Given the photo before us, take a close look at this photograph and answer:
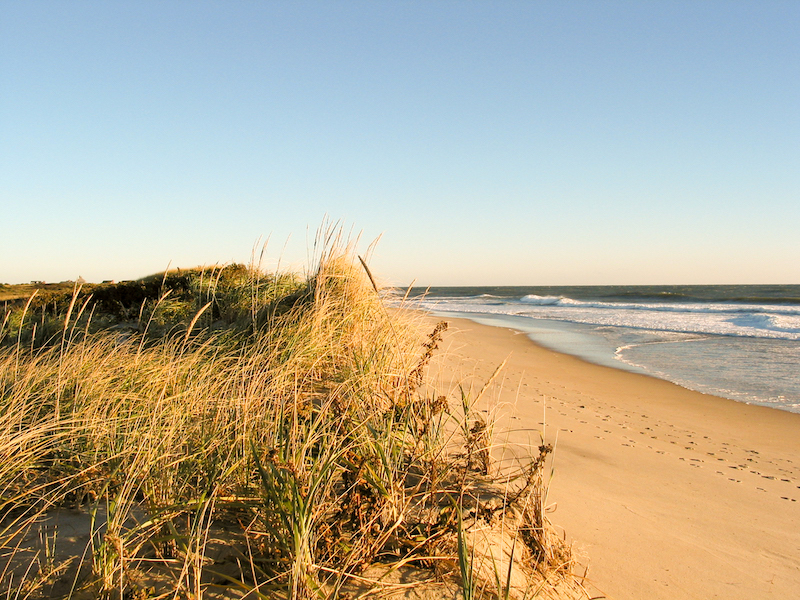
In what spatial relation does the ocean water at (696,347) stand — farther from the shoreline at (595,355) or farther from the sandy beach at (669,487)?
the sandy beach at (669,487)

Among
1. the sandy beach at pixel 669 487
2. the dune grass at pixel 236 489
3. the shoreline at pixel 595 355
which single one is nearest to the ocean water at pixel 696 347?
the shoreline at pixel 595 355

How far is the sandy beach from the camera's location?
2900 millimetres

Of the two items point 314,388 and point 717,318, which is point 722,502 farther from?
point 717,318

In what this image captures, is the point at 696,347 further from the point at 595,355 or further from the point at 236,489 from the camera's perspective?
A: the point at 236,489

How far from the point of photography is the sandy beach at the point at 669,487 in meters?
2.90

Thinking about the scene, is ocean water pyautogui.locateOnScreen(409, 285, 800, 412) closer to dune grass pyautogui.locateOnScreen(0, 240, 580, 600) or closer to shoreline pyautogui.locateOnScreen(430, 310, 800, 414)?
shoreline pyautogui.locateOnScreen(430, 310, 800, 414)

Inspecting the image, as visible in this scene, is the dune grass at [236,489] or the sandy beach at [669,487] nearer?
the dune grass at [236,489]

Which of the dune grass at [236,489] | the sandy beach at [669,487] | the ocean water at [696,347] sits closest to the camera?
the dune grass at [236,489]

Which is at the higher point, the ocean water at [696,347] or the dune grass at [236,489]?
the dune grass at [236,489]

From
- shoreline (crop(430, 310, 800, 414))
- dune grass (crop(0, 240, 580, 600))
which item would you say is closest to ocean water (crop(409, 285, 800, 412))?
shoreline (crop(430, 310, 800, 414))

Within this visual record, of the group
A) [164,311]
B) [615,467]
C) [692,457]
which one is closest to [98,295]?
[164,311]

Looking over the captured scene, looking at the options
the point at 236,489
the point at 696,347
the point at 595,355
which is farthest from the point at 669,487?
the point at 696,347

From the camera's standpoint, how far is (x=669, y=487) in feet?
14.0

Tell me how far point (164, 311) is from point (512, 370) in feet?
21.0
